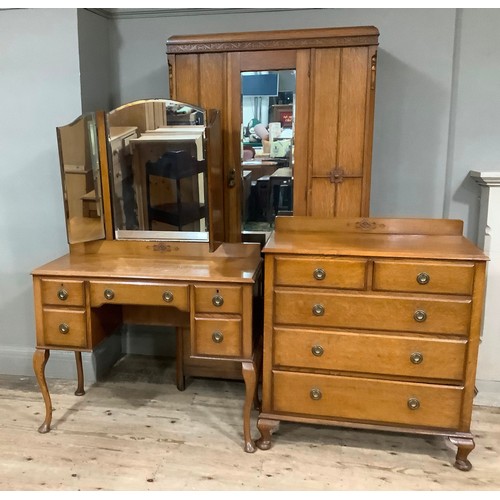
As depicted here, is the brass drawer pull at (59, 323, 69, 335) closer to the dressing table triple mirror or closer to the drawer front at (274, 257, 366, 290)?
the dressing table triple mirror

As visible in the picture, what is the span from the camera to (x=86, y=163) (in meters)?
2.52

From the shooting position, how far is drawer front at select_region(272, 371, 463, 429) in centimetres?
211

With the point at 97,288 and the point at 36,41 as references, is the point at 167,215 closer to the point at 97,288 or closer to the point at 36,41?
the point at 97,288

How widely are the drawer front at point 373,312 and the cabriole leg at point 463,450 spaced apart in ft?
1.49

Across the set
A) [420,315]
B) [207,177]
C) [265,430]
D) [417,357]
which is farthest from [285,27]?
[265,430]

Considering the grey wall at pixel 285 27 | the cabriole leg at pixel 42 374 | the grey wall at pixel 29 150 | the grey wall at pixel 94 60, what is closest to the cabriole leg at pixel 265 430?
the cabriole leg at pixel 42 374

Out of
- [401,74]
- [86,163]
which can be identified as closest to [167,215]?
[86,163]

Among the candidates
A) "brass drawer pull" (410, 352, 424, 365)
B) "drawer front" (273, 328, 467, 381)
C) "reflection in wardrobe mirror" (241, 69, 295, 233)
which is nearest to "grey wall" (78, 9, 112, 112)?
"reflection in wardrobe mirror" (241, 69, 295, 233)

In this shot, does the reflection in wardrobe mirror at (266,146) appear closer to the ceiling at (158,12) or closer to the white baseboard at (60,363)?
the ceiling at (158,12)

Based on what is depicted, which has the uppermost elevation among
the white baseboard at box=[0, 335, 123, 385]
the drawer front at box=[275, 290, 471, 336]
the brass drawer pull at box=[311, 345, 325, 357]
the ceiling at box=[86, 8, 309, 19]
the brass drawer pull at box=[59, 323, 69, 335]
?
the ceiling at box=[86, 8, 309, 19]

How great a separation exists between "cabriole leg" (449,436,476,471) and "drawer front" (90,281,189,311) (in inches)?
49.1

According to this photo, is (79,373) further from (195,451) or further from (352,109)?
(352,109)

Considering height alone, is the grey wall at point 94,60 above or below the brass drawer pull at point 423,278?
A: above

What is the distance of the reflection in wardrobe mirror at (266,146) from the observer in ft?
8.01
